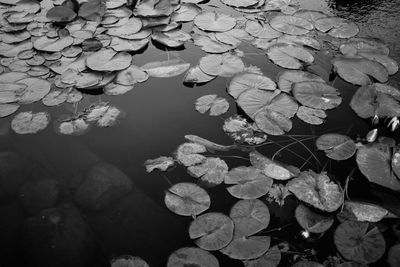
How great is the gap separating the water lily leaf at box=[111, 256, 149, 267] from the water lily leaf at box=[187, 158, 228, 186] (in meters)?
0.78

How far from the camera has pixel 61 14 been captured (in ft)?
13.4

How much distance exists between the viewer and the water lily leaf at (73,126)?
287 centimetres

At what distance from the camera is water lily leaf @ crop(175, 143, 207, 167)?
255cm

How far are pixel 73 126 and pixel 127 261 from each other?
151 centimetres

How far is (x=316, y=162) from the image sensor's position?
101 inches

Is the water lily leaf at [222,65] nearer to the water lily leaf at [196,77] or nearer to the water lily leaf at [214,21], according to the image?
the water lily leaf at [196,77]

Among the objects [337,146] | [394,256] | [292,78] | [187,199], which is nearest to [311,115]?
[337,146]

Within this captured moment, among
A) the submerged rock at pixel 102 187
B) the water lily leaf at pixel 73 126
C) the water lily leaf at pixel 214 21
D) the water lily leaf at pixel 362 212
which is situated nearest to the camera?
the water lily leaf at pixel 362 212

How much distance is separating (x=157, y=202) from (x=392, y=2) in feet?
14.9

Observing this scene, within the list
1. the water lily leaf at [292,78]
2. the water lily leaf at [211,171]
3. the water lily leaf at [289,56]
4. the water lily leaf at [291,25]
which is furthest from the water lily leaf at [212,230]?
the water lily leaf at [291,25]

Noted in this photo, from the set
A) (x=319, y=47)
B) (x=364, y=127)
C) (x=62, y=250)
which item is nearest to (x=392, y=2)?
(x=319, y=47)

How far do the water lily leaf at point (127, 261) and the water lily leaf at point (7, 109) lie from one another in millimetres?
1986

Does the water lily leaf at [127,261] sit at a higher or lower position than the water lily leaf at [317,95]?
lower

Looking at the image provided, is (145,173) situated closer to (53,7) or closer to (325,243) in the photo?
(325,243)
